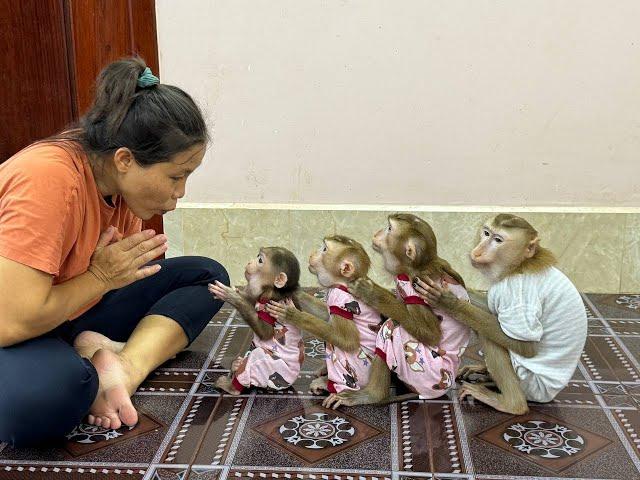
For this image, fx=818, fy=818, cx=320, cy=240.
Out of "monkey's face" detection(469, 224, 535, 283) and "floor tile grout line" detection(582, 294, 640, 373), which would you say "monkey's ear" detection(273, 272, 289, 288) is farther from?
"floor tile grout line" detection(582, 294, 640, 373)

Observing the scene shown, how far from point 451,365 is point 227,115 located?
183 centimetres

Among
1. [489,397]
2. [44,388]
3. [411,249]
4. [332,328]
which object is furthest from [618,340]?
[44,388]

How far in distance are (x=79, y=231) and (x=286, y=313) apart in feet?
2.33

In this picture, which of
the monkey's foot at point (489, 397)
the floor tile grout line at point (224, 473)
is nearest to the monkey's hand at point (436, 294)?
the monkey's foot at point (489, 397)

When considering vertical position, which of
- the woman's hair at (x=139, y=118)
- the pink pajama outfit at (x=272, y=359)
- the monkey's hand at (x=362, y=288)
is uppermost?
the woman's hair at (x=139, y=118)

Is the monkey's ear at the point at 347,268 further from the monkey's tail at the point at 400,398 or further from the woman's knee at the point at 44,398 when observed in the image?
the woman's knee at the point at 44,398

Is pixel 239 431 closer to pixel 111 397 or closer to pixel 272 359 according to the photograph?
pixel 272 359

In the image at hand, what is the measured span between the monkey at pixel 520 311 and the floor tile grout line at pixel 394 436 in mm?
347

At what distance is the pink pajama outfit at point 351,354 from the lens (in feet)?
8.82

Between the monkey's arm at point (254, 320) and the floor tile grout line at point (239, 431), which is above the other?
the monkey's arm at point (254, 320)

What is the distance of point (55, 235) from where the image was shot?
230 cm

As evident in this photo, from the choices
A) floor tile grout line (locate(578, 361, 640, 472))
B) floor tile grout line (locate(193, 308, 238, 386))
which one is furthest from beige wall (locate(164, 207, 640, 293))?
floor tile grout line (locate(578, 361, 640, 472))

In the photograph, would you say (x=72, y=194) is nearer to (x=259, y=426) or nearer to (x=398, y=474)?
(x=259, y=426)

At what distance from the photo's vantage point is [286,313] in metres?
2.69
